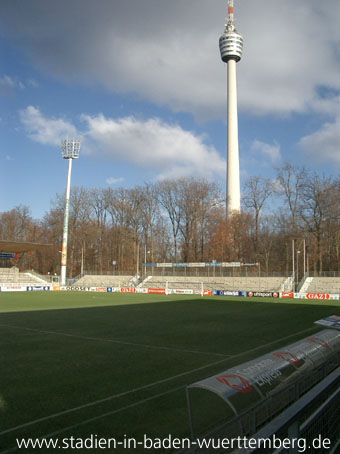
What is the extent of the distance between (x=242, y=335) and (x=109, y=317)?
368 inches

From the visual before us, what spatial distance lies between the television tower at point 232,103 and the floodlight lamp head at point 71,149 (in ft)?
100

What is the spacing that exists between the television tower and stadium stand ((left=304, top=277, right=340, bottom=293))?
24859mm

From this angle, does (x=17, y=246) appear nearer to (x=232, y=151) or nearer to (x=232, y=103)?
(x=232, y=151)

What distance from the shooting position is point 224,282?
194 ft

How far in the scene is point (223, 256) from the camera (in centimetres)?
7000

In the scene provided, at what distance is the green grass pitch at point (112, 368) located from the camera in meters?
6.18

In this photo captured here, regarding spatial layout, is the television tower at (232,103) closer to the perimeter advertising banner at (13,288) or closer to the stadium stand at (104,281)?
the stadium stand at (104,281)

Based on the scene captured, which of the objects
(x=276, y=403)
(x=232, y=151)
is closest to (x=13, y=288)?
(x=232, y=151)

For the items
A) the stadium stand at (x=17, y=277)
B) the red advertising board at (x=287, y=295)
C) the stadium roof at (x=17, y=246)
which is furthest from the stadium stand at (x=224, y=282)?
the stadium roof at (x=17, y=246)

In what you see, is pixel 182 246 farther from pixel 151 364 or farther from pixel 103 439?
pixel 103 439

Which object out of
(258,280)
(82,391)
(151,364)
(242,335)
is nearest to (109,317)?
(242,335)

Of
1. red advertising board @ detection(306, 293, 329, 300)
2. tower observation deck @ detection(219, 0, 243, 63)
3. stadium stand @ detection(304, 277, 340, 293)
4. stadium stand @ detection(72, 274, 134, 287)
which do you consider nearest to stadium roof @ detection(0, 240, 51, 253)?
stadium stand @ detection(72, 274, 134, 287)

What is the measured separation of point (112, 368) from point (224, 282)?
50508 millimetres

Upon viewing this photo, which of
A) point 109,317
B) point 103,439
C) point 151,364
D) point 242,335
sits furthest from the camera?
point 109,317
